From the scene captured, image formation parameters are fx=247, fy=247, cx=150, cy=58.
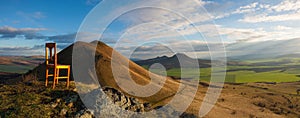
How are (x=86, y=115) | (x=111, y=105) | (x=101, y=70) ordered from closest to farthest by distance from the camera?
(x=86, y=115)
(x=111, y=105)
(x=101, y=70)

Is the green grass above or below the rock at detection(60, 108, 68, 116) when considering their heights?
below

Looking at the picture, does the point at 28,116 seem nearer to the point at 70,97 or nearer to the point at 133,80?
the point at 70,97

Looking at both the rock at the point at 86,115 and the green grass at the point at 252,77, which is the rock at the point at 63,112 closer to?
the rock at the point at 86,115

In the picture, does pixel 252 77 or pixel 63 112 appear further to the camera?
pixel 252 77

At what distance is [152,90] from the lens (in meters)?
30.7

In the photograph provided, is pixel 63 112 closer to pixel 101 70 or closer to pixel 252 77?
pixel 101 70

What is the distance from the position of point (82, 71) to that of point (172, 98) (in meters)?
10.8

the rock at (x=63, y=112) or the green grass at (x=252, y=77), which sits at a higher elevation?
the rock at (x=63, y=112)

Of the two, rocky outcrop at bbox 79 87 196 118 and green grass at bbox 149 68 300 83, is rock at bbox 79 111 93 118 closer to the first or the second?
rocky outcrop at bbox 79 87 196 118

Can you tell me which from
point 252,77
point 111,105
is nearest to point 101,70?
point 111,105

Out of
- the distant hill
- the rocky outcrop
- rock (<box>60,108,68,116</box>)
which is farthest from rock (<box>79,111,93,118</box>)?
the distant hill

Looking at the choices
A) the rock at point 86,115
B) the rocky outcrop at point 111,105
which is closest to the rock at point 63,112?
the rock at point 86,115

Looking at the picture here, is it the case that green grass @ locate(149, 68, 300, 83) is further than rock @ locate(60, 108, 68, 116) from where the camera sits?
Yes

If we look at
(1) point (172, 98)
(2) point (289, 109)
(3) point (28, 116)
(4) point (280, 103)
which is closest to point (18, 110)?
(3) point (28, 116)
